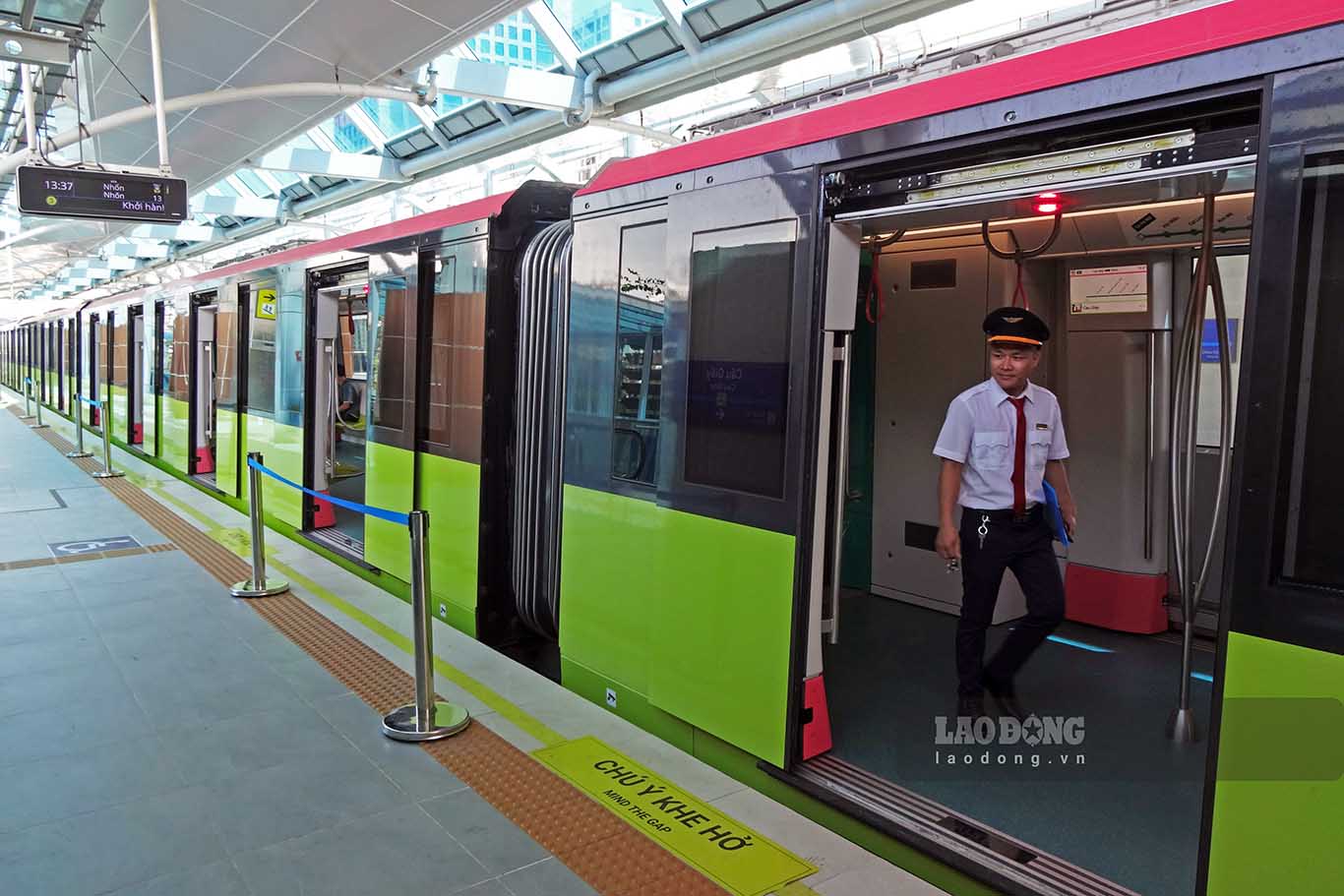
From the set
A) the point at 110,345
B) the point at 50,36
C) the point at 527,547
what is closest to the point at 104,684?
the point at 527,547

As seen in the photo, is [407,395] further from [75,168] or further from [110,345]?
[110,345]

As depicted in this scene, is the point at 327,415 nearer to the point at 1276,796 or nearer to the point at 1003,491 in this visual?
the point at 1003,491

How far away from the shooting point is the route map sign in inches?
364

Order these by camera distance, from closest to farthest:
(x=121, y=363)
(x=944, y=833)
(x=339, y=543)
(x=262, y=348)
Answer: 1. (x=944, y=833)
2. (x=339, y=543)
3. (x=262, y=348)
4. (x=121, y=363)

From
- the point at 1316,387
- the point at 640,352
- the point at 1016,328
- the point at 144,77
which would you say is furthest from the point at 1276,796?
the point at 144,77

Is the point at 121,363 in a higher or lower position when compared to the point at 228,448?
higher

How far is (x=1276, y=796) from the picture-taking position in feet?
6.57

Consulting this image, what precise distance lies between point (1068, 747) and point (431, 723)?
2699 millimetres

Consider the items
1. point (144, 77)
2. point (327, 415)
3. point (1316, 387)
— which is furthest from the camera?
point (144, 77)

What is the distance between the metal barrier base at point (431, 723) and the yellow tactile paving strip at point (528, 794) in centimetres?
4

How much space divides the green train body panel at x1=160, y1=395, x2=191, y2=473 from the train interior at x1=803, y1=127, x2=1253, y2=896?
9.36 m

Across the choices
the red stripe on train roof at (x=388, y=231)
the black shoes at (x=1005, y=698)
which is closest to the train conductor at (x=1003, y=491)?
the black shoes at (x=1005, y=698)

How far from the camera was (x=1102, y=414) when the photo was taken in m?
5.11

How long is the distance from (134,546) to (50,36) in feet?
14.6
